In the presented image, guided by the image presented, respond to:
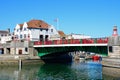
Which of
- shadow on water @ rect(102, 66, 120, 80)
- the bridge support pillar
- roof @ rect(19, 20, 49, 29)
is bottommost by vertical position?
shadow on water @ rect(102, 66, 120, 80)

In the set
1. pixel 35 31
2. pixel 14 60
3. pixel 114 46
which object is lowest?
pixel 14 60

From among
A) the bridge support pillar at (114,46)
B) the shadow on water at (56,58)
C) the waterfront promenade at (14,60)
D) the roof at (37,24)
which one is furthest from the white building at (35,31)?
the bridge support pillar at (114,46)

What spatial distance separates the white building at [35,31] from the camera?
8356 cm

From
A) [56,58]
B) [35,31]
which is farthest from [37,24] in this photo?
[56,58]

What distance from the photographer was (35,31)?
276 ft

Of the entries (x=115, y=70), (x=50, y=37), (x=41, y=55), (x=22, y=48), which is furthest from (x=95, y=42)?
(x=50, y=37)

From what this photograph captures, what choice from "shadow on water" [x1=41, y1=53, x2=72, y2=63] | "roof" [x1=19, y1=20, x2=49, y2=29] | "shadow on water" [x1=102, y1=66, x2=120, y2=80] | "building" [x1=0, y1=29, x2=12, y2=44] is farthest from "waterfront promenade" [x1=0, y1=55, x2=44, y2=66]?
"building" [x1=0, y1=29, x2=12, y2=44]

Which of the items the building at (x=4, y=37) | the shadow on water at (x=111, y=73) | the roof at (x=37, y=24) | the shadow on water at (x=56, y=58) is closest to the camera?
the shadow on water at (x=111, y=73)

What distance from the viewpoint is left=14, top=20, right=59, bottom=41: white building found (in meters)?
83.6

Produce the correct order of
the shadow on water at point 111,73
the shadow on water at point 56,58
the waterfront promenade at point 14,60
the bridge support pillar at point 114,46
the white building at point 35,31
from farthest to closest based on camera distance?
the white building at point 35,31 → the shadow on water at point 56,58 → the waterfront promenade at point 14,60 → the bridge support pillar at point 114,46 → the shadow on water at point 111,73

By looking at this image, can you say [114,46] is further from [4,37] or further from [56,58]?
[4,37]

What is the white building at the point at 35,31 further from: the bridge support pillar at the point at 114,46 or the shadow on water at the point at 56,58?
the bridge support pillar at the point at 114,46

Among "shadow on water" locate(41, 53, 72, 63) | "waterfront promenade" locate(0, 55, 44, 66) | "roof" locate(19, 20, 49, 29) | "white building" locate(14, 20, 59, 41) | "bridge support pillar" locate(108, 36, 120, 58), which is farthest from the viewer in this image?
"roof" locate(19, 20, 49, 29)

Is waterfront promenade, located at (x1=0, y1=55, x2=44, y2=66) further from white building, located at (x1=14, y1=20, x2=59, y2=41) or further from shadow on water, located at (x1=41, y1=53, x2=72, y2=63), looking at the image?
white building, located at (x1=14, y1=20, x2=59, y2=41)
